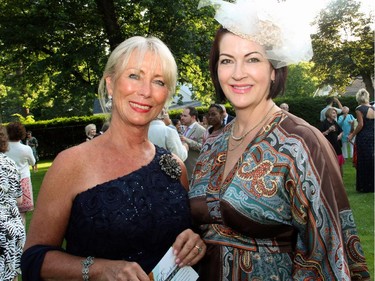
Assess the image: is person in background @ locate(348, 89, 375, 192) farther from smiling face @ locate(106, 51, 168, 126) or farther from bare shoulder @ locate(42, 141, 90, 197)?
bare shoulder @ locate(42, 141, 90, 197)

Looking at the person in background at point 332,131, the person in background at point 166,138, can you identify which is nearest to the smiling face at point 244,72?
the person in background at point 166,138

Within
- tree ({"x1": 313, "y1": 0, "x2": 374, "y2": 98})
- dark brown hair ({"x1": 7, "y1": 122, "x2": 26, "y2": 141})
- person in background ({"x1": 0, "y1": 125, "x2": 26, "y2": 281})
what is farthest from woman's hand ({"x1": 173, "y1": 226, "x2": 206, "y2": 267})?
tree ({"x1": 313, "y1": 0, "x2": 374, "y2": 98})

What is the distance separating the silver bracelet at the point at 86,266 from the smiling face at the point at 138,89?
782 millimetres

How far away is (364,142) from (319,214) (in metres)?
9.01

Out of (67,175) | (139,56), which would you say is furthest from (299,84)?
(67,175)

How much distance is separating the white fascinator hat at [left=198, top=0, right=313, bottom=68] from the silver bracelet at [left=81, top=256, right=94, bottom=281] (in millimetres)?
1390

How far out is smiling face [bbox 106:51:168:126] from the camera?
2.69 m

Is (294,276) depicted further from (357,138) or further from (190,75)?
(190,75)

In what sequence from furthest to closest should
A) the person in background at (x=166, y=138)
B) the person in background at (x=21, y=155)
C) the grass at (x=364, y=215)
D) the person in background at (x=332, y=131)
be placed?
the person in background at (x=332, y=131), the person in background at (x=21, y=155), the person in background at (x=166, y=138), the grass at (x=364, y=215)

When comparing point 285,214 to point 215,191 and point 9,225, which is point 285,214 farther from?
point 9,225

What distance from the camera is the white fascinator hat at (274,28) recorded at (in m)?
2.55

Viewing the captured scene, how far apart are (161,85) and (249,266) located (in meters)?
1.11

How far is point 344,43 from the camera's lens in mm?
37281

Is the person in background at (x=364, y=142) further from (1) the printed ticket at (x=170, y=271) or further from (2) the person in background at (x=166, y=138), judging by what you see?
(1) the printed ticket at (x=170, y=271)
